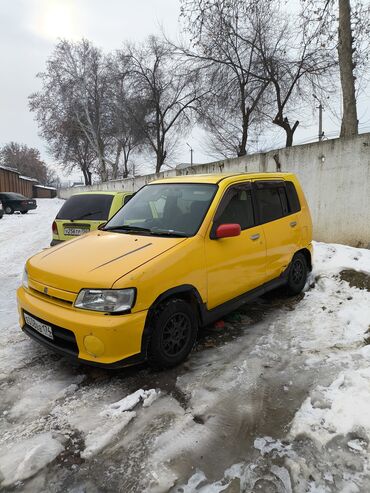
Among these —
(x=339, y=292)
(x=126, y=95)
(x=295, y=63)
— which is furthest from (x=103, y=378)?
(x=126, y=95)

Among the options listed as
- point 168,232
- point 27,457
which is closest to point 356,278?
point 168,232

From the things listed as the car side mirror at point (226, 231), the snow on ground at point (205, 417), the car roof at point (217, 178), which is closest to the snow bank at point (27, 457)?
the snow on ground at point (205, 417)

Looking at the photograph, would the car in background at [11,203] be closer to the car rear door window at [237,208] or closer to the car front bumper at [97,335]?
the car rear door window at [237,208]

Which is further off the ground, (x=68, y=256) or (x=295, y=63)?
(x=295, y=63)

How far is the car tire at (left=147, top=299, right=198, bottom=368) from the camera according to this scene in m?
3.20

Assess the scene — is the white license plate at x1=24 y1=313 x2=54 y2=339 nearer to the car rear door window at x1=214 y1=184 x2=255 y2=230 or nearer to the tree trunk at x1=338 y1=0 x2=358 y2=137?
the car rear door window at x1=214 y1=184 x2=255 y2=230

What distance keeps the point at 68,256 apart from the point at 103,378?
3.87 ft

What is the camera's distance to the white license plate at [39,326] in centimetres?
324

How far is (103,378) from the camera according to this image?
3.31m

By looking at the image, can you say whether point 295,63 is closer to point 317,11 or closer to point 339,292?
point 317,11

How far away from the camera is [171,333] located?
336 centimetres

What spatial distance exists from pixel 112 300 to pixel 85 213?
176 inches

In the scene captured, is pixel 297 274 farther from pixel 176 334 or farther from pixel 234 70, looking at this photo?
pixel 234 70

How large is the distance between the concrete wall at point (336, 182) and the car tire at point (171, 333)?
4946 millimetres
